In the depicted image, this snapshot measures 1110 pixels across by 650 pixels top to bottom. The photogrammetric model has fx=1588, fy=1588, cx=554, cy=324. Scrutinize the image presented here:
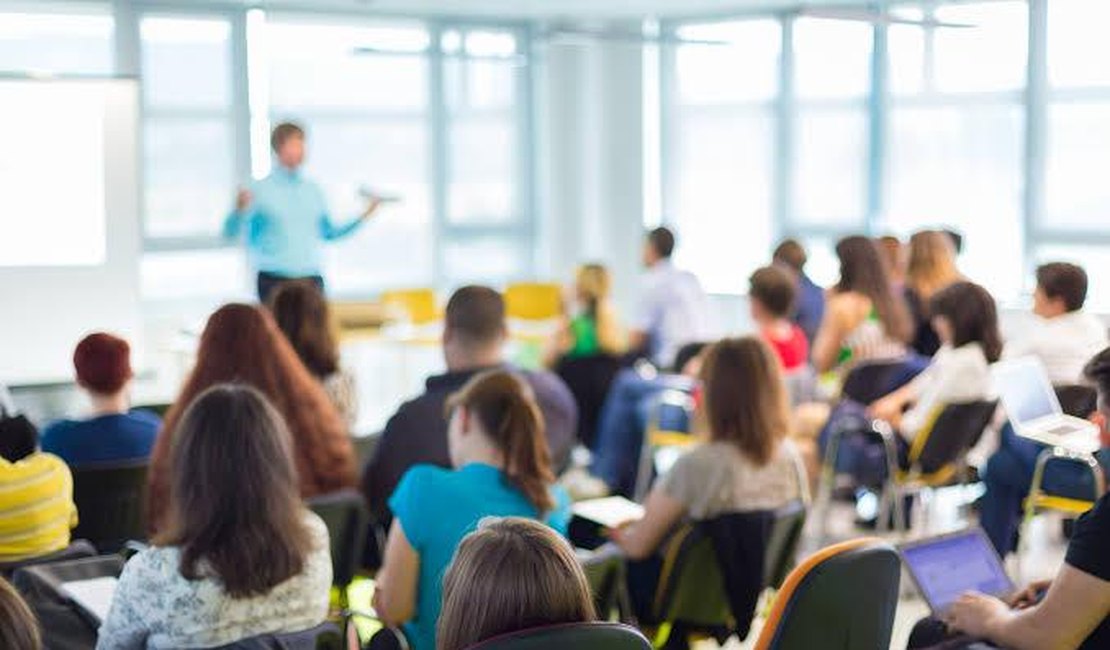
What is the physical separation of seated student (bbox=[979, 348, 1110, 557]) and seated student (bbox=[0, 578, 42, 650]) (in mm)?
4566

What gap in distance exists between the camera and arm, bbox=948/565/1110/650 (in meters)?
3.22

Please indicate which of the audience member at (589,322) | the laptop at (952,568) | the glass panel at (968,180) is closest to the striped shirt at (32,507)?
the laptop at (952,568)

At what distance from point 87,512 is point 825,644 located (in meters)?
2.50

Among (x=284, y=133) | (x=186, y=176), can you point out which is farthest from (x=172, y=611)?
(x=186, y=176)

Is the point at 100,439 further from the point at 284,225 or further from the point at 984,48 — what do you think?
the point at 984,48

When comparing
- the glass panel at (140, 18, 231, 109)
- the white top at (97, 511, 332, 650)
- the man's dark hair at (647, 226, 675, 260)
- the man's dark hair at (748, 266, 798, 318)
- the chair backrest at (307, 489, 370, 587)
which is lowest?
the chair backrest at (307, 489, 370, 587)

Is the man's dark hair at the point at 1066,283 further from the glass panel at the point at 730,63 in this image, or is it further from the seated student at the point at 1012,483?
the glass panel at the point at 730,63

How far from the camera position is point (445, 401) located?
195 inches

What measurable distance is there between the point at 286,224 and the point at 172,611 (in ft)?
19.7

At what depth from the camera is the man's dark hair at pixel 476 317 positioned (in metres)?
5.31

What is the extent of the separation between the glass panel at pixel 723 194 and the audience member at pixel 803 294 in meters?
4.43

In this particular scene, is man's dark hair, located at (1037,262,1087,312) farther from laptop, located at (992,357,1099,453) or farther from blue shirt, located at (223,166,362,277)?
blue shirt, located at (223,166,362,277)

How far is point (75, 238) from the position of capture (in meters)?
9.49

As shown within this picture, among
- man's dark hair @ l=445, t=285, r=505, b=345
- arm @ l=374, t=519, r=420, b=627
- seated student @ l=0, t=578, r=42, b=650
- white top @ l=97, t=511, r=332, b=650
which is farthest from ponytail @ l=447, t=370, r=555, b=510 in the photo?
man's dark hair @ l=445, t=285, r=505, b=345
